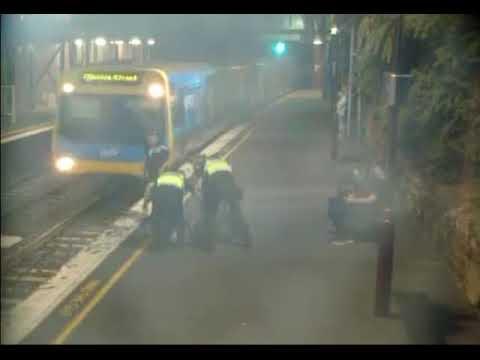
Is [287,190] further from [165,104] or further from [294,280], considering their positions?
[294,280]

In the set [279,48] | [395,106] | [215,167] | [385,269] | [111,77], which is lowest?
[385,269]

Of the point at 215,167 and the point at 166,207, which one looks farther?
the point at 215,167

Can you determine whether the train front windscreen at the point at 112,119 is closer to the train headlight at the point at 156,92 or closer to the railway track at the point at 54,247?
the train headlight at the point at 156,92

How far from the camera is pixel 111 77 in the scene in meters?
17.0

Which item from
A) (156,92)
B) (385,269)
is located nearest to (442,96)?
(385,269)

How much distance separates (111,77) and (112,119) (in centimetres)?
92

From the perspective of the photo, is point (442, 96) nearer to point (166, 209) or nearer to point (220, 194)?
point (220, 194)

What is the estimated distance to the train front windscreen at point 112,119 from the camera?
16859 millimetres

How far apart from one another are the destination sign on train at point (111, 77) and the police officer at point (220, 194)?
187 inches

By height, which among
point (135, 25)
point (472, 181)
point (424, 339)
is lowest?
point (424, 339)

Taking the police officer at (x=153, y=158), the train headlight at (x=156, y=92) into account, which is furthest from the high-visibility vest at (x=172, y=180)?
the train headlight at (x=156, y=92)

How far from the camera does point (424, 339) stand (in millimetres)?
8453

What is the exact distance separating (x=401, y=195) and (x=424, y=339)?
717 cm
